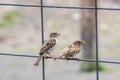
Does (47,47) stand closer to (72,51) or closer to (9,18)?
(72,51)

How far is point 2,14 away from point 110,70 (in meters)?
1.57

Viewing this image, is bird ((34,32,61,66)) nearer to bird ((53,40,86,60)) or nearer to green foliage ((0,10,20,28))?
bird ((53,40,86,60))

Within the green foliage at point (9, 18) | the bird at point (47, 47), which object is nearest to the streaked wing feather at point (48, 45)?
the bird at point (47, 47)

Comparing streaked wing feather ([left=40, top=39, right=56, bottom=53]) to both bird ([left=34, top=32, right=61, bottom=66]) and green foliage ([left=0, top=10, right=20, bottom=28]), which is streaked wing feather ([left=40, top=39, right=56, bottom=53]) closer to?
bird ([left=34, top=32, right=61, bottom=66])

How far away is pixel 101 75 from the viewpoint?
24.0 feet

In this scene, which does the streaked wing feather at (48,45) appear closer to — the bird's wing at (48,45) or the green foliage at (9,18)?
the bird's wing at (48,45)

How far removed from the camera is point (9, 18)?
8383mm

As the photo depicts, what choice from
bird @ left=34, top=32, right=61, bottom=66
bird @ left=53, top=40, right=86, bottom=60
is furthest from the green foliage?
bird @ left=53, top=40, right=86, bottom=60

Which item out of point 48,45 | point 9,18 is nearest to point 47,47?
point 48,45

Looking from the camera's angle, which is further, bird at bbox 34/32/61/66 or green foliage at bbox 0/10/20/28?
green foliage at bbox 0/10/20/28

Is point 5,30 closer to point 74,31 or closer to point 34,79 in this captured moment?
point 74,31

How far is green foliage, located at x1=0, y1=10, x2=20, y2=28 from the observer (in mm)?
8359

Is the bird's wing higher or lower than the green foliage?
lower

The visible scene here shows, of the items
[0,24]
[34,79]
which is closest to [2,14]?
[0,24]
